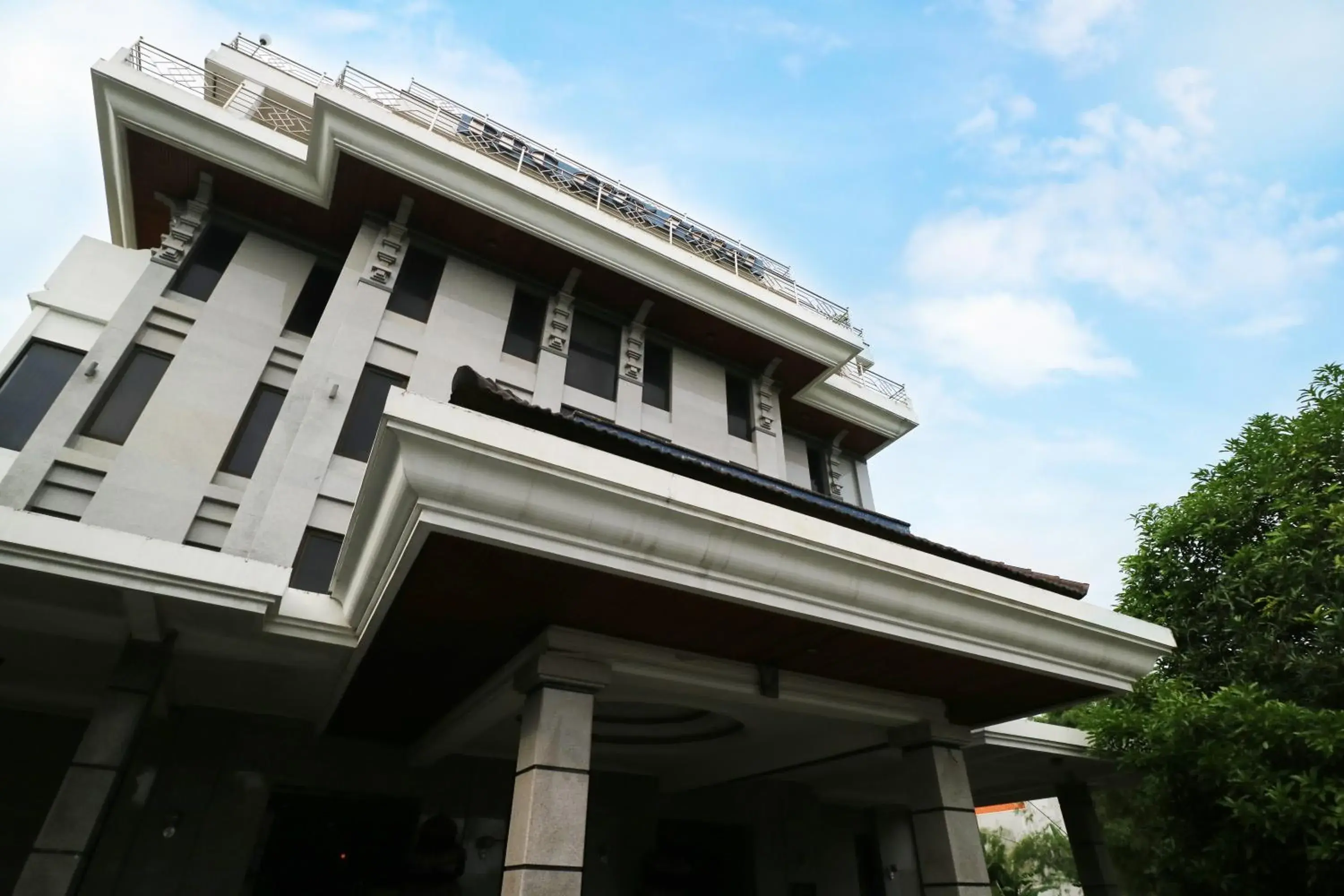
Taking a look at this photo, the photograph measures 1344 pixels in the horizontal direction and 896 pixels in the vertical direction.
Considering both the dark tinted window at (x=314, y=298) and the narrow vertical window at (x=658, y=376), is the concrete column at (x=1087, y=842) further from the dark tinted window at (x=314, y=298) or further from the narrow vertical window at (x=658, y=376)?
the dark tinted window at (x=314, y=298)

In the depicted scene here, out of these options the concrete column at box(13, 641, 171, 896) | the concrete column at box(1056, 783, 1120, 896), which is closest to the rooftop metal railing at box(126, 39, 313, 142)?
the concrete column at box(13, 641, 171, 896)

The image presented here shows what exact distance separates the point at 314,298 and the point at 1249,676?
15.6m

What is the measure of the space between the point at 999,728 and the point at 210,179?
15.4 metres

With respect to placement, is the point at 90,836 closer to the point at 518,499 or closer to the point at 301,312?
the point at 518,499

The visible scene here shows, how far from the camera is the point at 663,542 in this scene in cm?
498

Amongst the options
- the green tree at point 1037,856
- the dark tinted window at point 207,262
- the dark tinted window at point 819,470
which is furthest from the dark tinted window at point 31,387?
the green tree at point 1037,856

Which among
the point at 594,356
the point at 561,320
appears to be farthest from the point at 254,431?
the point at 594,356

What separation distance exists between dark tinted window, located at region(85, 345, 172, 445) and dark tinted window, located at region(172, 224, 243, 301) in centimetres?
142

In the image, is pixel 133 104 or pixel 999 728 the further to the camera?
pixel 133 104

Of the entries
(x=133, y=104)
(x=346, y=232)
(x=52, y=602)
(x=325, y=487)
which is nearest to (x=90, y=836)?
(x=52, y=602)

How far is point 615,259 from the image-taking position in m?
13.6

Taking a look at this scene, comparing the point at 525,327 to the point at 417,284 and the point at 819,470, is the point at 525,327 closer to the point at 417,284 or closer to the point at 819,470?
the point at 417,284

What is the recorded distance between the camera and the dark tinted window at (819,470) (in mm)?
16984

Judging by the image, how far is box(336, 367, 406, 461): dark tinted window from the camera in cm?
1077
